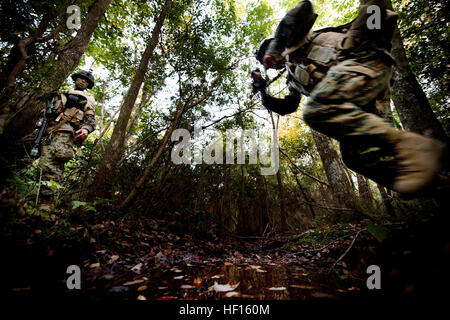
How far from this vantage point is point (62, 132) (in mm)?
3385

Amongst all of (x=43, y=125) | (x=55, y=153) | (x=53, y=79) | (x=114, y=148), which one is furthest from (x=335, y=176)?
(x=53, y=79)

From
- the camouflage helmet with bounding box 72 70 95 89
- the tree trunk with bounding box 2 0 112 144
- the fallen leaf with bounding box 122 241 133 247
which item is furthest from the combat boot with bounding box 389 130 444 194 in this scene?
the camouflage helmet with bounding box 72 70 95 89

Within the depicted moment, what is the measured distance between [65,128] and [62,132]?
0.30ft

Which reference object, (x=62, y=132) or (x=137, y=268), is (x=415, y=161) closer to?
(x=137, y=268)

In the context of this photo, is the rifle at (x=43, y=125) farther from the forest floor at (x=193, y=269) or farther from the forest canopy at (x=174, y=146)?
the forest floor at (x=193, y=269)

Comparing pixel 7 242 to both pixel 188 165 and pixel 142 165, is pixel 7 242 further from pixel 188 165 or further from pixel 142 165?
pixel 188 165

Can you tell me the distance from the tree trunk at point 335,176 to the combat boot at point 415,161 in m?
2.91

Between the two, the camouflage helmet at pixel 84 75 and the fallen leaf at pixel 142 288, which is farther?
the camouflage helmet at pixel 84 75

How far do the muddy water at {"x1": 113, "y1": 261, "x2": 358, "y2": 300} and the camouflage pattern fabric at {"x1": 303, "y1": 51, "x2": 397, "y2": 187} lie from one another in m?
0.83

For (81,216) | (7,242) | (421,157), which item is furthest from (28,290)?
(421,157)

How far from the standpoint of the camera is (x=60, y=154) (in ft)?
10.6

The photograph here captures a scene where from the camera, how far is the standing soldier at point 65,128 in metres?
3.16

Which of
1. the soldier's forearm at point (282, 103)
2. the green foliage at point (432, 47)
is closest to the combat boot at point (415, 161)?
the soldier's forearm at point (282, 103)
